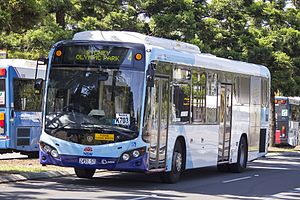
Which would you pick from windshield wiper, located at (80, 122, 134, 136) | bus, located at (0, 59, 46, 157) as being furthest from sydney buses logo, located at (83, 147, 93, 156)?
bus, located at (0, 59, 46, 157)

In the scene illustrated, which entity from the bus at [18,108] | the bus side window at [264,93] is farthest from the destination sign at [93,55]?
the bus side window at [264,93]

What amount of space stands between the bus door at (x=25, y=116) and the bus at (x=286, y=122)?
22.1 meters

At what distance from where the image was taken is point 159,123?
15.7 m

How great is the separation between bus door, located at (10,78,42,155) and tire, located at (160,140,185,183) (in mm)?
6864

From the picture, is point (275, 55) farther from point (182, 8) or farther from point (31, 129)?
point (31, 129)

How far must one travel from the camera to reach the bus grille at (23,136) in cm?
2181

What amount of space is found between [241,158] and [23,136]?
281 inches

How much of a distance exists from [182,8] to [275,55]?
21.8 ft

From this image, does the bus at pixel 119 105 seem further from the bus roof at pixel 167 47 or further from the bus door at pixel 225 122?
the bus door at pixel 225 122

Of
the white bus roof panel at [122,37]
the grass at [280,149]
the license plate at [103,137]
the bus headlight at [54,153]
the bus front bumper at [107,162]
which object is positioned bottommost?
the grass at [280,149]

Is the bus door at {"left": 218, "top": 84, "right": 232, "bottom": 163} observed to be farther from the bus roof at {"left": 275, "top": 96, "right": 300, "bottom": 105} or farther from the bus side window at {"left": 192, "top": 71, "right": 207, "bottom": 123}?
the bus roof at {"left": 275, "top": 96, "right": 300, "bottom": 105}

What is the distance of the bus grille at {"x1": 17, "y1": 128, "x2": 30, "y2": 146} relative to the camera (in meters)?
21.8

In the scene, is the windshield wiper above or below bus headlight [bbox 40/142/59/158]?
above

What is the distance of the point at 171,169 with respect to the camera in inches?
644
